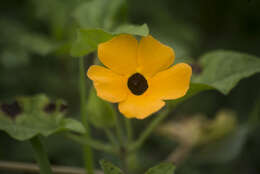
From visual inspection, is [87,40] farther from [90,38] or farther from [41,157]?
[41,157]

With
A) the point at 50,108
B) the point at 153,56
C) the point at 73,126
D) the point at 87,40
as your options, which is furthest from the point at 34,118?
the point at 153,56

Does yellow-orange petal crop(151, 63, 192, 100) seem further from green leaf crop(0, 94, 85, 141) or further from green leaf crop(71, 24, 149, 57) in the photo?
green leaf crop(0, 94, 85, 141)

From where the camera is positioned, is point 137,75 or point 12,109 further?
point 12,109

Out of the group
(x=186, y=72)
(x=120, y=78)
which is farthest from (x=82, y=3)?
(x=186, y=72)

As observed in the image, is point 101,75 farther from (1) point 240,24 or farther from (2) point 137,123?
(1) point 240,24

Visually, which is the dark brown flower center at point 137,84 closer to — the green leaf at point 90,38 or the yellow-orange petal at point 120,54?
the yellow-orange petal at point 120,54

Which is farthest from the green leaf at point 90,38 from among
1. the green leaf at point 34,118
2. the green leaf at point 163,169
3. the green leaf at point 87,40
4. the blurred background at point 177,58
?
the blurred background at point 177,58
